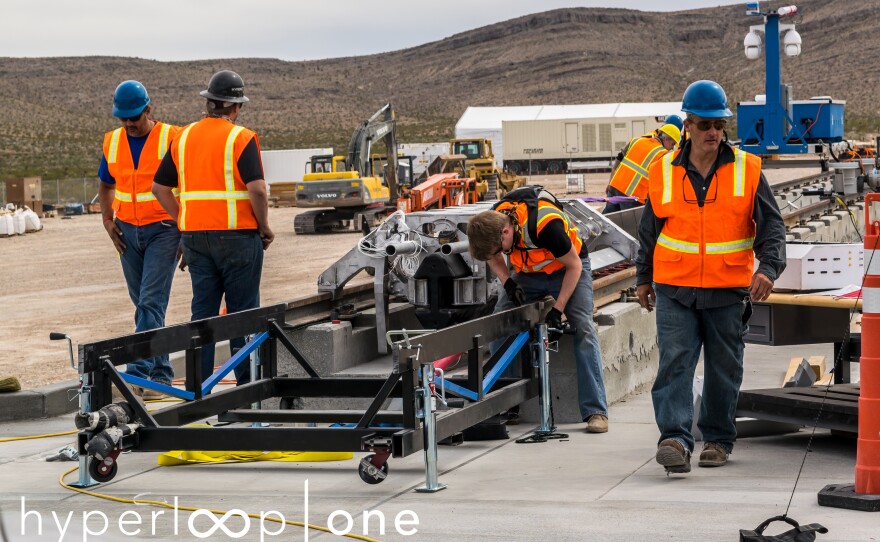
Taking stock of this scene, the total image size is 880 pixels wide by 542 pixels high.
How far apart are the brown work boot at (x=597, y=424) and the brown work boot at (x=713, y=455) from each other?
128 centimetres

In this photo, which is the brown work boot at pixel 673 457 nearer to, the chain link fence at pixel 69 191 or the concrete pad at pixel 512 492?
the concrete pad at pixel 512 492

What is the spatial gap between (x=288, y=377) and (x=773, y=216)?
3.39 metres

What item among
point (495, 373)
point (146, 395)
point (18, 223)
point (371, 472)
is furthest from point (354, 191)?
point (371, 472)

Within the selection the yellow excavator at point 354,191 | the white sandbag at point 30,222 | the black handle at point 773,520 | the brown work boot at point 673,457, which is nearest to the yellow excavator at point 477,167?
the yellow excavator at point 354,191

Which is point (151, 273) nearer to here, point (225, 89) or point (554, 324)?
point (225, 89)

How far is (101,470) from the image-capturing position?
716 cm

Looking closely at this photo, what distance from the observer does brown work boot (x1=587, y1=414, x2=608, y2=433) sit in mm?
8492

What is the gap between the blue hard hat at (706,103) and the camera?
23.2 ft

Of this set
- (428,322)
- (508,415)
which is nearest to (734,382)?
(508,415)

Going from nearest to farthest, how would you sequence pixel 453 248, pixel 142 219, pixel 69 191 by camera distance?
pixel 453 248 → pixel 142 219 → pixel 69 191

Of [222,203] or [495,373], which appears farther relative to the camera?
[222,203]

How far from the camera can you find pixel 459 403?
Answer: 8070 mm

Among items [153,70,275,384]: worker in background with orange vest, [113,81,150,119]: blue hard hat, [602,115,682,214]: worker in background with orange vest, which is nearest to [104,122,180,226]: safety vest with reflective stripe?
[113,81,150,119]: blue hard hat

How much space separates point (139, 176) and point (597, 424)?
12.3ft
